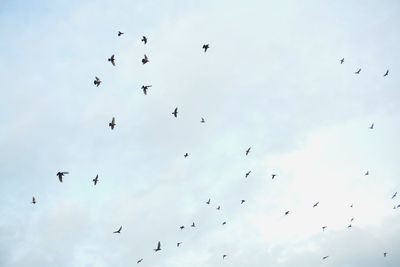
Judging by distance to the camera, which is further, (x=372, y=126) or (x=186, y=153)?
(x=372, y=126)

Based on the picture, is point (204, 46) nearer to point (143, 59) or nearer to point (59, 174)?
point (143, 59)

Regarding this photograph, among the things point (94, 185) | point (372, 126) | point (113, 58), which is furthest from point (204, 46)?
point (372, 126)

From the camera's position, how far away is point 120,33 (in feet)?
175

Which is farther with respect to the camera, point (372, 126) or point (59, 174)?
point (372, 126)

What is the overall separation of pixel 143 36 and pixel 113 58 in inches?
210

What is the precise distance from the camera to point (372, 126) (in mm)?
70625

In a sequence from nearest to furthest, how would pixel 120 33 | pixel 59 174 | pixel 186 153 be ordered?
pixel 59 174 → pixel 120 33 → pixel 186 153

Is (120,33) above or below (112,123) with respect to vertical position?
above

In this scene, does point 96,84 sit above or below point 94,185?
above

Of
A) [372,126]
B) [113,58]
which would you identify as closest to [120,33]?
[113,58]

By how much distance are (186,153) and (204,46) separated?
17.2m

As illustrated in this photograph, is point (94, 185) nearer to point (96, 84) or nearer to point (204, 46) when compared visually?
point (96, 84)

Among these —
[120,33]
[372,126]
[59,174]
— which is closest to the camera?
[59,174]

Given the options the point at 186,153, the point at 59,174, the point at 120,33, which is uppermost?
the point at 120,33
